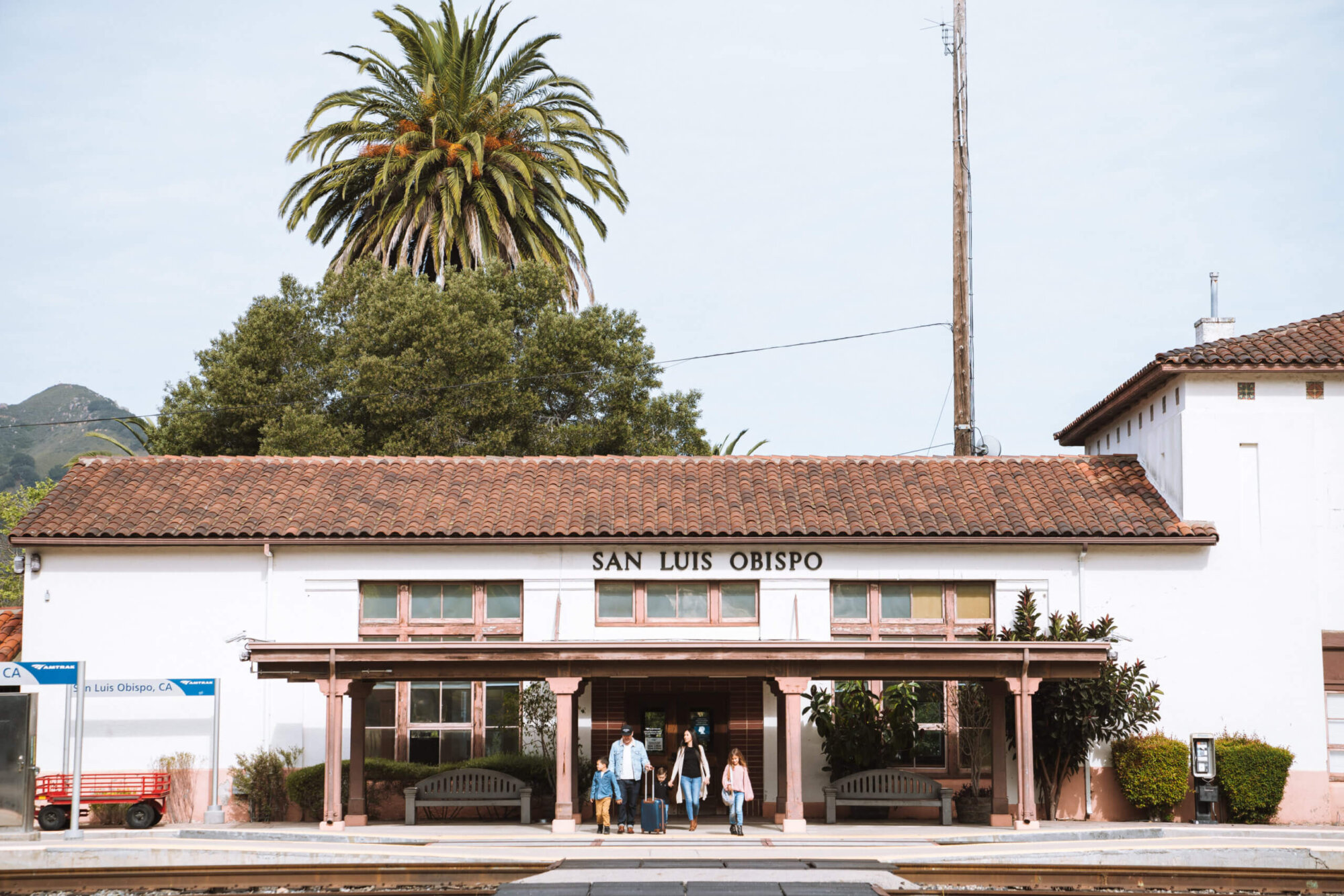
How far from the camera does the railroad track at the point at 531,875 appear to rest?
1555 cm

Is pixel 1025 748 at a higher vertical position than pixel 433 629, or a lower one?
lower

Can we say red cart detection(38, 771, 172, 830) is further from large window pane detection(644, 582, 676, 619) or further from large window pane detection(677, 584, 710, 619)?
large window pane detection(677, 584, 710, 619)

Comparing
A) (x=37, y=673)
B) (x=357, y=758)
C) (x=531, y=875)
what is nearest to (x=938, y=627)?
(x=357, y=758)

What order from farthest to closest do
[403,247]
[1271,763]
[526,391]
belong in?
[403,247] < [526,391] < [1271,763]

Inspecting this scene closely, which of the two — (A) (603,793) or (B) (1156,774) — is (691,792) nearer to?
(A) (603,793)

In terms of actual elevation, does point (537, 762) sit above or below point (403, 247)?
below

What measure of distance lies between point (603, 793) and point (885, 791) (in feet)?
15.1

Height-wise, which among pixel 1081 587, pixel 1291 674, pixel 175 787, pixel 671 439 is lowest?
pixel 175 787

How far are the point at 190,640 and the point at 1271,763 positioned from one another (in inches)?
680

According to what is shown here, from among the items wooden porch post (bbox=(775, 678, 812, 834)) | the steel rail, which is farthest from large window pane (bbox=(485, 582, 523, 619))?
the steel rail

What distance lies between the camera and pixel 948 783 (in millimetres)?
22328

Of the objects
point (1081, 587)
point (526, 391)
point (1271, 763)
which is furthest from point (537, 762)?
point (526, 391)

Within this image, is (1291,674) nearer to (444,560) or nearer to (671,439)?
(444,560)

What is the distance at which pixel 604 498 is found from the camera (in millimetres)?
24078
